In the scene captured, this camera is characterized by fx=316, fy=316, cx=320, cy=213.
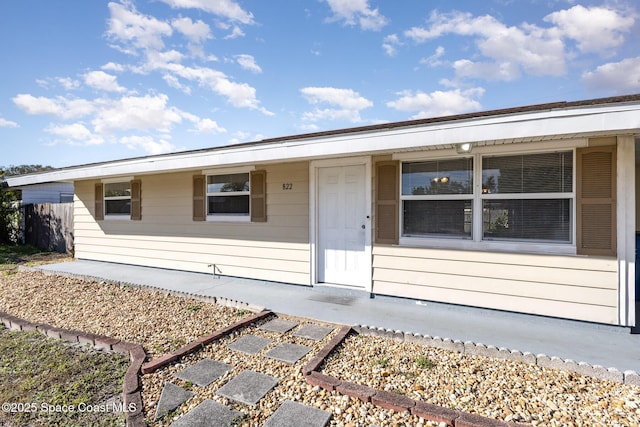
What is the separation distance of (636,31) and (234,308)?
10865mm

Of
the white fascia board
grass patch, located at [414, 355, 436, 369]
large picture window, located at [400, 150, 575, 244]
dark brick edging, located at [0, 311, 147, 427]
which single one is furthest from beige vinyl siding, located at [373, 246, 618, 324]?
dark brick edging, located at [0, 311, 147, 427]

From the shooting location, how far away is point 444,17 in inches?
317

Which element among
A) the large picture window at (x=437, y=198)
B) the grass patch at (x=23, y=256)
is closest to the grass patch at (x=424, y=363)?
the large picture window at (x=437, y=198)

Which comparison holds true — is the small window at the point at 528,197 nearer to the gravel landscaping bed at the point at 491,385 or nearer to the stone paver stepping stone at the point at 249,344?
the gravel landscaping bed at the point at 491,385

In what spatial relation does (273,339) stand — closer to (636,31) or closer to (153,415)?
(153,415)

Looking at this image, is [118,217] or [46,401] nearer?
[46,401]

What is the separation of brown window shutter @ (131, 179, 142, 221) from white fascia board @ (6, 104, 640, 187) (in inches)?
66.3

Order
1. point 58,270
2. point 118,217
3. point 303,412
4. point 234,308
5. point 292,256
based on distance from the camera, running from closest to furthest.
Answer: point 303,412 → point 234,308 → point 292,256 → point 58,270 → point 118,217

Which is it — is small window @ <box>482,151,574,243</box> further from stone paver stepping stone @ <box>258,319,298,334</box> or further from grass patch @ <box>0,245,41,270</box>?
grass patch @ <box>0,245,41,270</box>

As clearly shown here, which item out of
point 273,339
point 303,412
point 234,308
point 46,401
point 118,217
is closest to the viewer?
point 303,412

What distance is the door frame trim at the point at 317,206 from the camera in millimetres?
4793

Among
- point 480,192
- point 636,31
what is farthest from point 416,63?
point 480,192

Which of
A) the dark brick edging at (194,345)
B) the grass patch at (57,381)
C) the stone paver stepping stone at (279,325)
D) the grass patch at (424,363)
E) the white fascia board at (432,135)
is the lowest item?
the grass patch at (57,381)

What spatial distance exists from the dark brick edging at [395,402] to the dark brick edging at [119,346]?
4.06 ft
